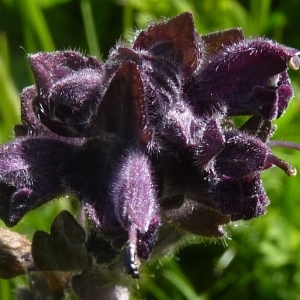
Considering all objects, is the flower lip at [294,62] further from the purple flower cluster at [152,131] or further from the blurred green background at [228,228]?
the blurred green background at [228,228]

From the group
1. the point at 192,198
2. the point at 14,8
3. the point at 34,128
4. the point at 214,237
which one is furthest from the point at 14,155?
the point at 14,8

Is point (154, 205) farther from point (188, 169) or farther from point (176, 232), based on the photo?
point (176, 232)

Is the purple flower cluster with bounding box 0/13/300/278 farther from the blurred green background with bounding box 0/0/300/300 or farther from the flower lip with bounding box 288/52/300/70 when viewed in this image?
the blurred green background with bounding box 0/0/300/300

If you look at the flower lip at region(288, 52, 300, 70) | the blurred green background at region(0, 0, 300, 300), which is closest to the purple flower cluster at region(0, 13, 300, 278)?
the flower lip at region(288, 52, 300, 70)

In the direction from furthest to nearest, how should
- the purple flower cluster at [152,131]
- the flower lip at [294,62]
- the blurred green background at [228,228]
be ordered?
the blurred green background at [228,228], the flower lip at [294,62], the purple flower cluster at [152,131]

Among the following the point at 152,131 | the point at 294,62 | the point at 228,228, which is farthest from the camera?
the point at 228,228

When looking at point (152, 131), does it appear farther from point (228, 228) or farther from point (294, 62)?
point (228, 228)

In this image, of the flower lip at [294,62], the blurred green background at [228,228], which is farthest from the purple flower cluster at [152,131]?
the blurred green background at [228,228]

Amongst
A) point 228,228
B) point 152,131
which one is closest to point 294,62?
point 152,131
